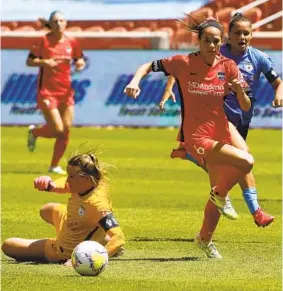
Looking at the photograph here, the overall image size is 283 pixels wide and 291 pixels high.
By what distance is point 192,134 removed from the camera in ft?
35.2

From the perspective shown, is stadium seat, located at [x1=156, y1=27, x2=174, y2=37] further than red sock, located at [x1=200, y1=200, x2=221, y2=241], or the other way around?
stadium seat, located at [x1=156, y1=27, x2=174, y2=37]

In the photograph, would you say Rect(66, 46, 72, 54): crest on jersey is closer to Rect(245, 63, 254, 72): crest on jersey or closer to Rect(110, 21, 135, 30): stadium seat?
Rect(245, 63, 254, 72): crest on jersey

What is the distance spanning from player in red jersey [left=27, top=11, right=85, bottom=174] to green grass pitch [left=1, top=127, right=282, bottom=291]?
0.63 m

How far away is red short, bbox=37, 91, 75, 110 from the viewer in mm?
19016

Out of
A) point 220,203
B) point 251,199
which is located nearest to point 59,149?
point 251,199

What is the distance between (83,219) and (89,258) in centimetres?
66

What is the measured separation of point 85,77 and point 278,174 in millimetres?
11994

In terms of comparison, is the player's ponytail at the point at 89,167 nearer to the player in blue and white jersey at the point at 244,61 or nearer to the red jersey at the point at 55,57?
the player in blue and white jersey at the point at 244,61

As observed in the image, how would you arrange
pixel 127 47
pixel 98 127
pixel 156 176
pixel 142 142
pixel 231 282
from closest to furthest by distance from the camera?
pixel 231 282 → pixel 156 176 → pixel 142 142 → pixel 98 127 → pixel 127 47

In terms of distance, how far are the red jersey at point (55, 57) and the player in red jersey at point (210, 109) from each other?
854cm

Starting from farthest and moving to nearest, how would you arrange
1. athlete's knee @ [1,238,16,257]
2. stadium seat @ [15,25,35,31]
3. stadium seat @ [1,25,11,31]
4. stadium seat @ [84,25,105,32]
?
stadium seat @ [1,25,11,31] → stadium seat @ [15,25,35,31] → stadium seat @ [84,25,105,32] → athlete's knee @ [1,238,16,257]

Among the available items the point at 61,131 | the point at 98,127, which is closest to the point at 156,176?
the point at 61,131

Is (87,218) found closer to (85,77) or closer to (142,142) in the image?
(142,142)

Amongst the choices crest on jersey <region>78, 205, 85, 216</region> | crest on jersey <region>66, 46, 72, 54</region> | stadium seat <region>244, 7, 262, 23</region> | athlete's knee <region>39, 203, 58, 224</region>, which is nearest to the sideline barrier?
stadium seat <region>244, 7, 262, 23</region>
